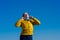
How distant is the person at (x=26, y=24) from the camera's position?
35.5 ft

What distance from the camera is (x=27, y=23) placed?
→ 36.3ft

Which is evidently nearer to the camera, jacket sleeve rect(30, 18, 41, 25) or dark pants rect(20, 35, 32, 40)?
dark pants rect(20, 35, 32, 40)

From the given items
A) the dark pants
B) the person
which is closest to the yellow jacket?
the person

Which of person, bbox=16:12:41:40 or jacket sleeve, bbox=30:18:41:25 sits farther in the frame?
jacket sleeve, bbox=30:18:41:25

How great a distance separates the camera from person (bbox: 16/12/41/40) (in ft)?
35.5

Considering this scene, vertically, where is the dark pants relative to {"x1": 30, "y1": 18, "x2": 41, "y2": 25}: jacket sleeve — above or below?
below

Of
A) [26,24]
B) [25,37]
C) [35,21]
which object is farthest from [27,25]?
[25,37]

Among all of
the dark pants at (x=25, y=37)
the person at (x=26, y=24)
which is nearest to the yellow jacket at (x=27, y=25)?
the person at (x=26, y=24)

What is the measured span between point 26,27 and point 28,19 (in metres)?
0.51

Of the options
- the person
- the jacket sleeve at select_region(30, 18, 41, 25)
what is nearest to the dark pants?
the person

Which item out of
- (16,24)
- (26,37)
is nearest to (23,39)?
(26,37)

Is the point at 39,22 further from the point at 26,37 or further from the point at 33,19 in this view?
the point at 26,37

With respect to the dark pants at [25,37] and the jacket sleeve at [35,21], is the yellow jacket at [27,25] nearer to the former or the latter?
the jacket sleeve at [35,21]

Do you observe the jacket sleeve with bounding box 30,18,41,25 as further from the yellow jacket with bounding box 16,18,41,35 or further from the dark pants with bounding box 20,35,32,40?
the dark pants with bounding box 20,35,32,40
